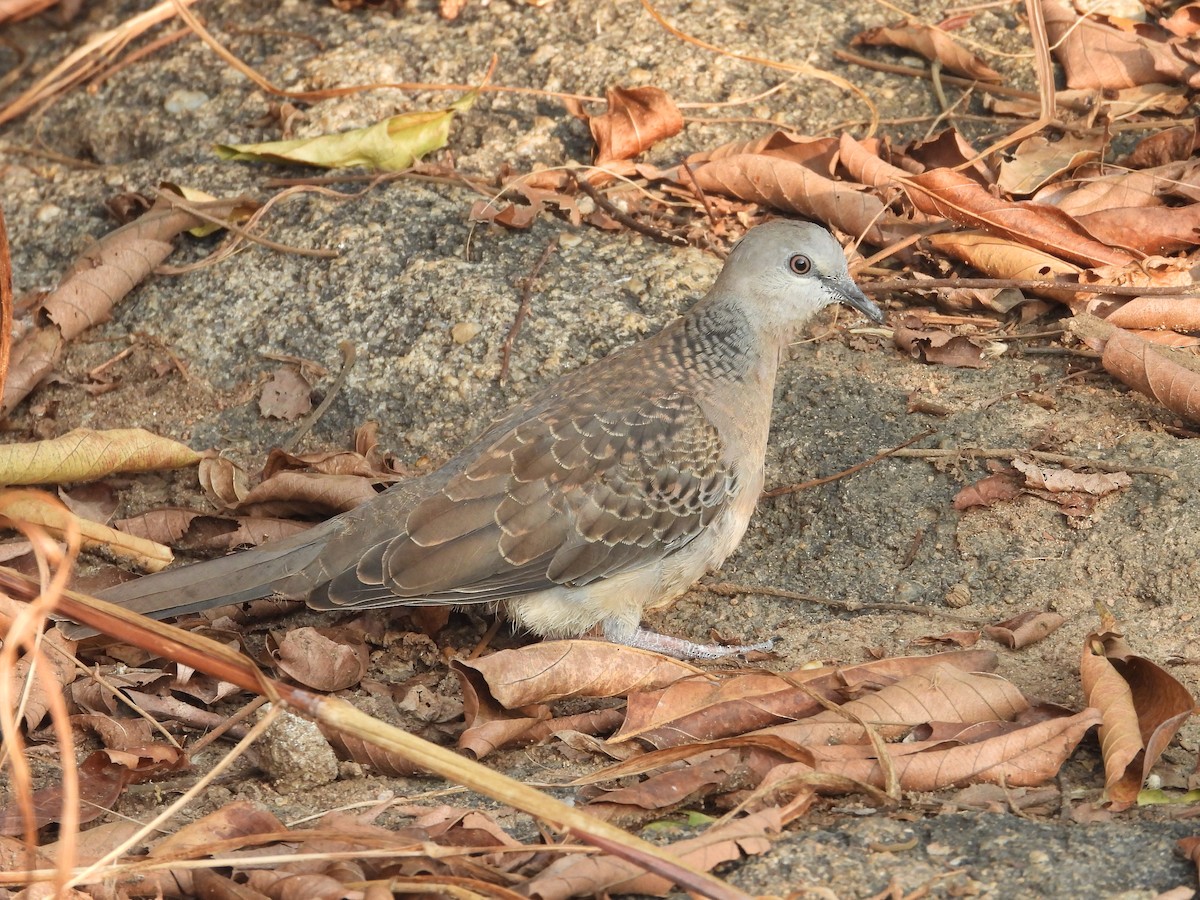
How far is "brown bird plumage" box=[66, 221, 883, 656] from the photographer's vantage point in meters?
4.21

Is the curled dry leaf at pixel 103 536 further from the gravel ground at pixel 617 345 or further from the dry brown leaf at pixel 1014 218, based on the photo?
the dry brown leaf at pixel 1014 218

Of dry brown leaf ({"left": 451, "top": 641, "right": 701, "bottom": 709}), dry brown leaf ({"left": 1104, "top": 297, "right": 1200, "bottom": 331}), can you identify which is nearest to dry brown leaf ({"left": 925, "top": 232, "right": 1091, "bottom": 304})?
dry brown leaf ({"left": 1104, "top": 297, "right": 1200, "bottom": 331})

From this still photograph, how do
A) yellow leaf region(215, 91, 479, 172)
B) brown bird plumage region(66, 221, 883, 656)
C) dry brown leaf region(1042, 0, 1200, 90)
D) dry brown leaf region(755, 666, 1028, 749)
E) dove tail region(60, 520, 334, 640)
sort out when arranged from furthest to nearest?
1. yellow leaf region(215, 91, 479, 172)
2. dry brown leaf region(1042, 0, 1200, 90)
3. brown bird plumage region(66, 221, 883, 656)
4. dove tail region(60, 520, 334, 640)
5. dry brown leaf region(755, 666, 1028, 749)

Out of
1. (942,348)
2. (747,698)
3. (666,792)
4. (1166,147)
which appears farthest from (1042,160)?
(666,792)

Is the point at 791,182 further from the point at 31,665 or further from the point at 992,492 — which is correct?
the point at 31,665

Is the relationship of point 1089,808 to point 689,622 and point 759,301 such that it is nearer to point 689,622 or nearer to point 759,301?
point 689,622

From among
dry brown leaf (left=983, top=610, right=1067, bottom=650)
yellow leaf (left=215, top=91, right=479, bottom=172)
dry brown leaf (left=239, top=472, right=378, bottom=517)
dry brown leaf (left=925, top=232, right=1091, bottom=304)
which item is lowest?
dry brown leaf (left=983, top=610, right=1067, bottom=650)

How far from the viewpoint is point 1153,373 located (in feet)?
14.7

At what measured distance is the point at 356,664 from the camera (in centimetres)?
420

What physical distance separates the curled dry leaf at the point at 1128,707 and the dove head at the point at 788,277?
151 centimetres

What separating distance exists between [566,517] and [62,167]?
360 cm

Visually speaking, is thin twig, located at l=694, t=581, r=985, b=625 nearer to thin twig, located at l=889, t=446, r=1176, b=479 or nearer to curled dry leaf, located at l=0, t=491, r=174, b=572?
thin twig, located at l=889, t=446, r=1176, b=479

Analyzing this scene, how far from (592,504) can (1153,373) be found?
192 centimetres

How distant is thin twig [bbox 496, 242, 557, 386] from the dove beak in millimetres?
1207
